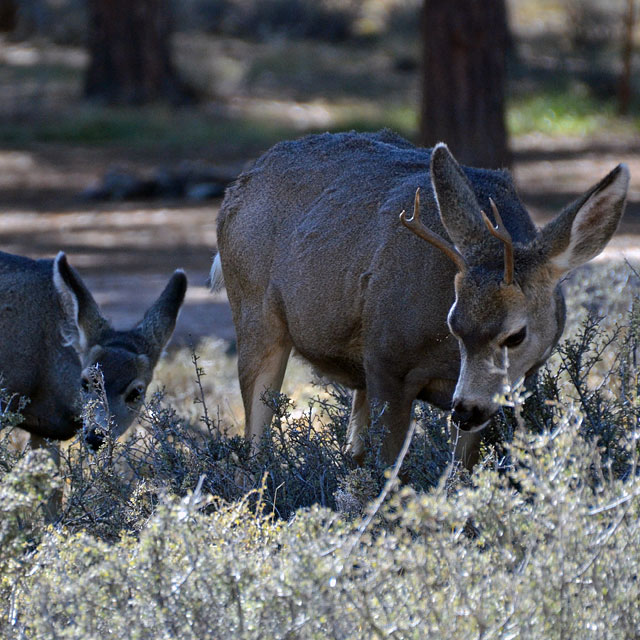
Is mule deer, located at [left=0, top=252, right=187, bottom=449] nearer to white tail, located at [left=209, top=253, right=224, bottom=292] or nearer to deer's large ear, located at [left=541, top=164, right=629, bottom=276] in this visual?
white tail, located at [left=209, top=253, right=224, bottom=292]

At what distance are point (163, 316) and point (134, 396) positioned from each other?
69 centimetres

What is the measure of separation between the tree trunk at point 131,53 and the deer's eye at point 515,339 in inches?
755

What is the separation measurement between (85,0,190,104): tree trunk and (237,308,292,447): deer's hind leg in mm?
17336

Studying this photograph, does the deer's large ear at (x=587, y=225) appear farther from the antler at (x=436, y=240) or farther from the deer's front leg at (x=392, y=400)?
the deer's front leg at (x=392, y=400)

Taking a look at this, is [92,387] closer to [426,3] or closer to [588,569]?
[588,569]

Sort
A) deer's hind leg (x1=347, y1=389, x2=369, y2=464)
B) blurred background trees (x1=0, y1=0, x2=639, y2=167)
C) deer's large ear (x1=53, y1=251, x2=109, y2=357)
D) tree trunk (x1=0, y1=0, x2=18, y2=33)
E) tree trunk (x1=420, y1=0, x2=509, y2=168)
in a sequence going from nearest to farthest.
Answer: deer's hind leg (x1=347, y1=389, x2=369, y2=464)
deer's large ear (x1=53, y1=251, x2=109, y2=357)
tree trunk (x1=420, y1=0, x2=509, y2=168)
blurred background trees (x1=0, y1=0, x2=639, y2=167)
tree trunk (x1=0, y1=0, x2=18, y2=33)

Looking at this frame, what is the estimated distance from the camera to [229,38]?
A: 33.6 meters

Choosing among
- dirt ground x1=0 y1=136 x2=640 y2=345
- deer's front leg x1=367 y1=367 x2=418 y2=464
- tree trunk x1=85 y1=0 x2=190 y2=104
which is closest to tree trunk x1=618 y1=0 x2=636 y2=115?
dirt ground x1=0 y1=136 x2=640 y2=345

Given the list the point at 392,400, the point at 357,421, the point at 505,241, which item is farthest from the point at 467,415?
the point at 357,421

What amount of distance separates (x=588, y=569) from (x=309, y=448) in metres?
2.64

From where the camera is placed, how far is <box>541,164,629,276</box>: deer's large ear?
484cm

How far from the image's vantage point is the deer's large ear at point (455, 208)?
16.7ft

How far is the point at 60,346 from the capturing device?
7383mm

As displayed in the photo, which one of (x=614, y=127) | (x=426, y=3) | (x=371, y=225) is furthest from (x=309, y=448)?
(x=614, y=127)
